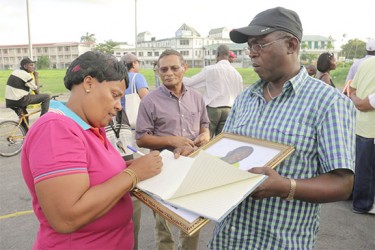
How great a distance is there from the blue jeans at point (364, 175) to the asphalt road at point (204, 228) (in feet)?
0.54

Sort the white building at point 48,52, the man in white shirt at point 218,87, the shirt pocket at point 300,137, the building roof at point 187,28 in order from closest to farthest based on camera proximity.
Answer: the shirt pocket at point 300,137 → the man in white shirt at point 218,87 → the white building at point 48,52 → the building roof at point 187,28

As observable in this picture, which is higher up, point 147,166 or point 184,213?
point 147,166

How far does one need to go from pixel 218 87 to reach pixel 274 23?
3859 mm

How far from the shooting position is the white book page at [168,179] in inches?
52.8

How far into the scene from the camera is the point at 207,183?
4.17 feet

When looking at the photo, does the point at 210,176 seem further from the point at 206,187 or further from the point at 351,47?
the point at 351,47

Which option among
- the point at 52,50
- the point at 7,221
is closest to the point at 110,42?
the point at 52,50

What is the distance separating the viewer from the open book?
46.3 inches

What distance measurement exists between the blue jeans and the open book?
3.17 meters

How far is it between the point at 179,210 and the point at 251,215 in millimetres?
484

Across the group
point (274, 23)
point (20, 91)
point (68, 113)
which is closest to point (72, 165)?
point (68, 113)

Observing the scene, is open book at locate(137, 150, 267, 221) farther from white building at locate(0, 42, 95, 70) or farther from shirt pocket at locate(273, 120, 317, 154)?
white building at locate(0, 42, 95, 70)

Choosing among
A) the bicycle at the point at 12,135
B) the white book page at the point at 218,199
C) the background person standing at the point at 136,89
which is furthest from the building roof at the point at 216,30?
the white book page at the point at 218,199

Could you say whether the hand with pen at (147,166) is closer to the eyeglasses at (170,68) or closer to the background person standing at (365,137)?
the eyeglasses at (170,68)
